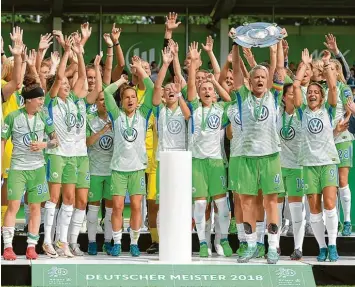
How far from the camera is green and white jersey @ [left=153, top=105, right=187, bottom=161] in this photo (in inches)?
426

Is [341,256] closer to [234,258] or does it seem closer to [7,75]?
[234,258]

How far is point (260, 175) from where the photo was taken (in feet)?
32.9

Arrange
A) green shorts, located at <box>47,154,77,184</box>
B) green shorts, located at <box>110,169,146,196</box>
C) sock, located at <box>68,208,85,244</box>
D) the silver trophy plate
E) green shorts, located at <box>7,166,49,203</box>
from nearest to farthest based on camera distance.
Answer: green shorts, located at <box>7,166,49,203</box>, the silver trophy plate, green shorts, located at <box>47,154,77,184</box>, green shorts, located at <box>110,169,146,196</box>, sock, located at <box>68,208,85,244</box>

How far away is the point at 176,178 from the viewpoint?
9.64m

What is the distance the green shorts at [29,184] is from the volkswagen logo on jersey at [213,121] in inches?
71.4

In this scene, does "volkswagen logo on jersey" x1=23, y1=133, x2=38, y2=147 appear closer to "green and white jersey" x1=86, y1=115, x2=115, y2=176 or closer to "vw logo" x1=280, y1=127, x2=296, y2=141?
"green and white jersey" x1=86, y1=115, x2=115, y2=176

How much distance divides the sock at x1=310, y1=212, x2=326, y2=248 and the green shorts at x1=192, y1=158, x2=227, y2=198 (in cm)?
98

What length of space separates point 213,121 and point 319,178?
125 centimetres

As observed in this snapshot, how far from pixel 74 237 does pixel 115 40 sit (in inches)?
91.7

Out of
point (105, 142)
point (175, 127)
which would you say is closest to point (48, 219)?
point (105, 142)

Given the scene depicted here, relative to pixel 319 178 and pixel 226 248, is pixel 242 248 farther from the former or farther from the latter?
pixel 319 178

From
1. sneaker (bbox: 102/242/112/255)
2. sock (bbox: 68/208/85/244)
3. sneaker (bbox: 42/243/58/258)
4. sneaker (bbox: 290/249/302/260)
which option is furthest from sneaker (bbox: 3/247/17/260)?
sneaker (bbox: 290/249/302/260)

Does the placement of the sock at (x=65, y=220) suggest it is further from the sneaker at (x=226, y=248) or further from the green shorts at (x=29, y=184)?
the sneaker at (x=226, y=248)

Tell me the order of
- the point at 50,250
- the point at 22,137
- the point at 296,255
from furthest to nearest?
1. the point at 296,255
2. the point at 50,250
3. the point at 22,137
